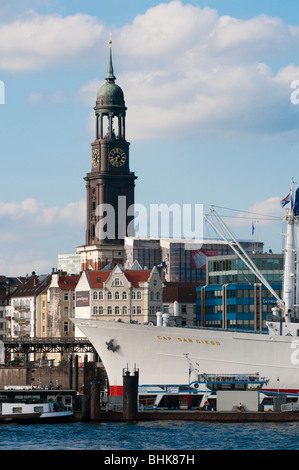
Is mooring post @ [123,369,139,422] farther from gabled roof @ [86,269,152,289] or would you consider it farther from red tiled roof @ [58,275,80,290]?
red tiled roof @ [58,275,80,290]

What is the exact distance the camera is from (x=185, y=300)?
19912 centimetres

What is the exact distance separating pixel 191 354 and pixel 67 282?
82935 millimetres

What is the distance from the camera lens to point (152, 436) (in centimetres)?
9519

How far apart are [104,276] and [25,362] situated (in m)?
29.7

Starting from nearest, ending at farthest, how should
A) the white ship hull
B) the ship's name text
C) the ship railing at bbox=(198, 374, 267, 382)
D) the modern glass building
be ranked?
the ship railing at bbox=(198, 374, 267, 382) → the white ship hull → the ship's name text → the modern glass building

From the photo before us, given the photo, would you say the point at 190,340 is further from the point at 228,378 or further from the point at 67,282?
the point at 67,282

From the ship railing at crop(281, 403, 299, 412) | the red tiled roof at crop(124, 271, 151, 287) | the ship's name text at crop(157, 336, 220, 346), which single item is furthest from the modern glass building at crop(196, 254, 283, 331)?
the ship railing at crop(281, 403, 299, 412)

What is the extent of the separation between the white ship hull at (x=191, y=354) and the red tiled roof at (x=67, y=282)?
7660cm

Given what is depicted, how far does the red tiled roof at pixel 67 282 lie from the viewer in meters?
196

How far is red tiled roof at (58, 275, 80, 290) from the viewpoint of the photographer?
19645 centimetres

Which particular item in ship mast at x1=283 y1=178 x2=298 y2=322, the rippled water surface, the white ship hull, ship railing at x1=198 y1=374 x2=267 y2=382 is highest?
ship mast at x1=283 y1=178 x2=298 y2=322

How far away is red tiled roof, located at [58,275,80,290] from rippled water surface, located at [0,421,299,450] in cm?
8946

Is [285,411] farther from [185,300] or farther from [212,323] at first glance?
[185,300]
